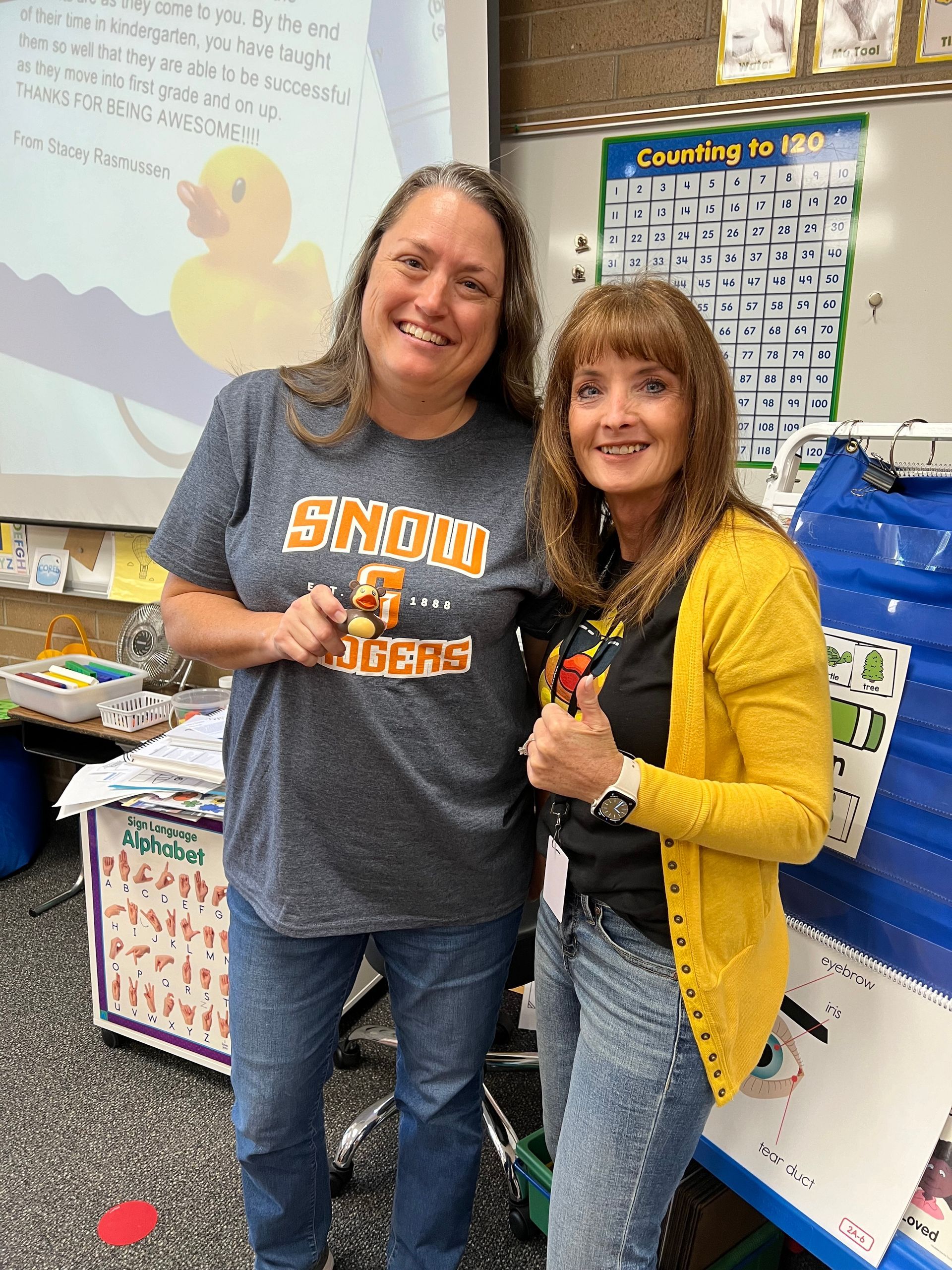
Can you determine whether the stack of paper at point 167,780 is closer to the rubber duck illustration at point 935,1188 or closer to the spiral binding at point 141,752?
the spiral binding at point 141,752

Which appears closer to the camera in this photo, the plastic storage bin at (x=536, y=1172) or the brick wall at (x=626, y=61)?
the plastic storage bin at (x=536, y=1172)

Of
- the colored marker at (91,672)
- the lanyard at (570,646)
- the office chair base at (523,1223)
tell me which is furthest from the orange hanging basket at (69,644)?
the lanyard at (570,646)

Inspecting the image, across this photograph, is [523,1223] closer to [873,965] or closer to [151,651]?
[873,965]

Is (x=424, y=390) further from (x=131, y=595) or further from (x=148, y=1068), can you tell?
(x=131, y=595)

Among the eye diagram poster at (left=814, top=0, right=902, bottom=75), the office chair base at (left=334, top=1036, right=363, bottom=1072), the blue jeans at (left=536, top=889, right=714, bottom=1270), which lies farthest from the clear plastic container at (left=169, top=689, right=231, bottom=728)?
the eye diagram poster at (left=814, top=0, right=902, bottom=75)

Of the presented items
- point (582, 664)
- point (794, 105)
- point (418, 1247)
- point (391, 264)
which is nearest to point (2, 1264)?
point (418, 1247)

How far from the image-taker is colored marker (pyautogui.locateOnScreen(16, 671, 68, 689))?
2.38 metres

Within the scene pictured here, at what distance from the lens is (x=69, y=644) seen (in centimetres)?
288

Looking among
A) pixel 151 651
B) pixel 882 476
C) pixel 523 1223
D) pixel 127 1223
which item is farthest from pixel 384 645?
pixel 151 651

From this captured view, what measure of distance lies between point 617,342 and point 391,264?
1.01 feet

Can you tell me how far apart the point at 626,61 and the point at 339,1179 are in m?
2.32

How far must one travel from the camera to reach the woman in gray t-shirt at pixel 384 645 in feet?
3.33

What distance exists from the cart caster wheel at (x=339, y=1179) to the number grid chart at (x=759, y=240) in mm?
1640

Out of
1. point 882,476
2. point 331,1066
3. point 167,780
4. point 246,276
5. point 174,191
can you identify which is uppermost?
point 174,191
